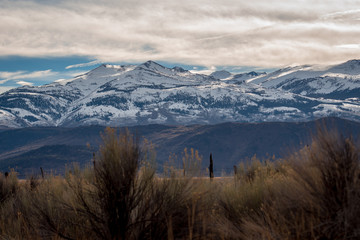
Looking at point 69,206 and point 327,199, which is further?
point 69,206

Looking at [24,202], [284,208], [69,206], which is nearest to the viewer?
[284,208]

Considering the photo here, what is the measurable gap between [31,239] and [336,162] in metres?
5.89

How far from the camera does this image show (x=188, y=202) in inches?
296

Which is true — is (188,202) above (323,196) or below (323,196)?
below

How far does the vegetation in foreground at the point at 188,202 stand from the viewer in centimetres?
612

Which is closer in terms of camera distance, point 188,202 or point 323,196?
point 323,196

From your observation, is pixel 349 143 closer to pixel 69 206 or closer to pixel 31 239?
pixel 69 206

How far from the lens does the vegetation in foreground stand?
612cm

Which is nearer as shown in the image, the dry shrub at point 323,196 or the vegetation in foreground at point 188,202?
the dry shrub at point 323,196

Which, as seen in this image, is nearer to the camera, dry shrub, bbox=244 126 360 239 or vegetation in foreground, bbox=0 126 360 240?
dry shrub, bbox=244 126 360 239

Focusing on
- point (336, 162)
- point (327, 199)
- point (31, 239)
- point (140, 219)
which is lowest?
point (31, 239)

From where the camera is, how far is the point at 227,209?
8.92m

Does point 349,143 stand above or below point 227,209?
above

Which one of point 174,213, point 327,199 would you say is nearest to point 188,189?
point 174,213
